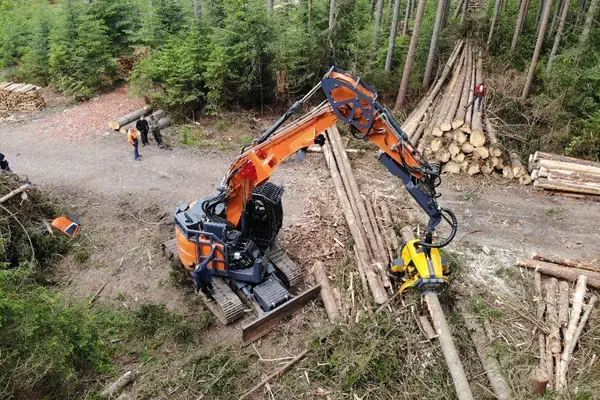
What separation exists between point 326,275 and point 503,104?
1026cm

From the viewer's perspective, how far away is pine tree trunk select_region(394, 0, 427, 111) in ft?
52.8

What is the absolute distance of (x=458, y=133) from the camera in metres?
14.5

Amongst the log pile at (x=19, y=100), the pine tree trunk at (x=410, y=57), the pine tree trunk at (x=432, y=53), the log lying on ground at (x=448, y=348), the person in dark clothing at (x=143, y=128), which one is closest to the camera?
the log lying on ground at (x=448, y=348)

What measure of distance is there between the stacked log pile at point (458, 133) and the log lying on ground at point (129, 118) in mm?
9620

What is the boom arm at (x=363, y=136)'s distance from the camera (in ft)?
27.4

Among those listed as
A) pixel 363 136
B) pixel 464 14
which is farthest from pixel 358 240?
pixel 464 14

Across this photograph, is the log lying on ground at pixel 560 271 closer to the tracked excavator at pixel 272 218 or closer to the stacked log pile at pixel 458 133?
the tracked excavator at pixel 272 218

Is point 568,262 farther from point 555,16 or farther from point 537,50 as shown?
point 555,16

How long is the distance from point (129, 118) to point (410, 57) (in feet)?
33.7

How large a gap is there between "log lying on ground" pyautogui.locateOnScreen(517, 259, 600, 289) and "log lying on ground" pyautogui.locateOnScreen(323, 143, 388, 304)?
11.2 feet

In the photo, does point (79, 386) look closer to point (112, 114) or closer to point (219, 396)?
point (219, 396)

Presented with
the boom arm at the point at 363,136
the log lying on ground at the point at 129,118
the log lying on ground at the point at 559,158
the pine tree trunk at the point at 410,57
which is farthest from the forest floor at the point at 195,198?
the pine tree trunk at the point at 410,57

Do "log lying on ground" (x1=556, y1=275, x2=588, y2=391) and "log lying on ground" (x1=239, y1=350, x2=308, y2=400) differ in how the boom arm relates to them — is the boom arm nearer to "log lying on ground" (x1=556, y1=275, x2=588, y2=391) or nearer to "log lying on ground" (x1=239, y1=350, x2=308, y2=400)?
"log lying on ground" (x1=556, y1=275, x2=588, y2=391)

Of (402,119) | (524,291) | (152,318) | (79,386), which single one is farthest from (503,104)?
(79,386)
